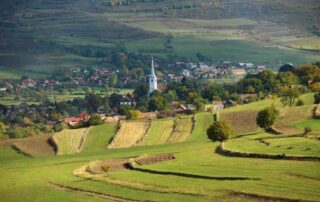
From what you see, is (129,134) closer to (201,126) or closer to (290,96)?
(201,126)

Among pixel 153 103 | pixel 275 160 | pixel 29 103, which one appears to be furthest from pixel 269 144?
pixel 29 103

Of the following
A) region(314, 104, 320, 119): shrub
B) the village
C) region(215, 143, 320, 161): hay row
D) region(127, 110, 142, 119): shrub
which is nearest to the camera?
region(215, 143, 320, 161): hay row

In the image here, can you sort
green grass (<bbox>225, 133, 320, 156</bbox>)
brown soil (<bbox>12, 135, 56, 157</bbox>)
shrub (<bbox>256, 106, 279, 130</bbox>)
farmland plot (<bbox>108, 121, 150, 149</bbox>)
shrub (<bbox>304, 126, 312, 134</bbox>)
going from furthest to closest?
farmland plot (<bbox>108, 121, 150, 149</bbox>), brown soil (<bbox>12, 135, 56, 157</bbox>), shrub (<bbox>256, 106, 279, 130</bbox>), shrub (<bbox>304, 126, 312, 134</bbox>), green grass (<bbox>225, 133, 320, 156</bbox>)

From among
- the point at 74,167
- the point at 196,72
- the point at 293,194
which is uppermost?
the point at 293,194

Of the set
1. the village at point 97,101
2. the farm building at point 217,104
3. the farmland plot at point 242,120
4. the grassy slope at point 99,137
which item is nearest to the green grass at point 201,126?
the farmland plot at point 242,120

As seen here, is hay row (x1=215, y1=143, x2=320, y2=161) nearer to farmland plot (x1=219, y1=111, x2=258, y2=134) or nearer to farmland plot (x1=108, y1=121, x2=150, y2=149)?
farmland plot (x1=219, y1=111, x2=258, y2=134)

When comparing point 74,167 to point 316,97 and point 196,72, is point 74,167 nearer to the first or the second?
point 316,97

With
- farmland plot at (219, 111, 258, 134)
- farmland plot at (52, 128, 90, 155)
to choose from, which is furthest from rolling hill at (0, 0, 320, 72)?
farmland plot at (52, 128, 90, 155)
